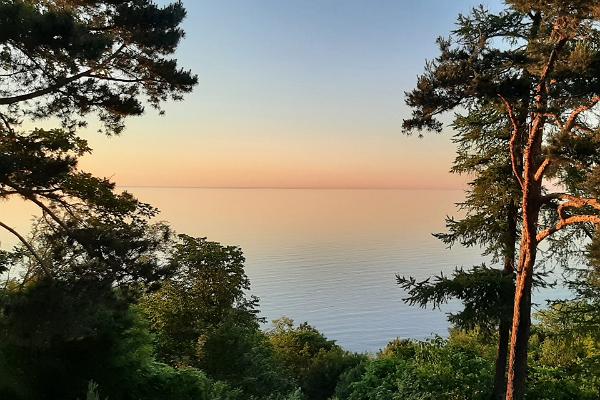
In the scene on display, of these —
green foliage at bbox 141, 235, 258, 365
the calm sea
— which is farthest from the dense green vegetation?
the calm sea

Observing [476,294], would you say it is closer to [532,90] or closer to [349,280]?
[532,90]

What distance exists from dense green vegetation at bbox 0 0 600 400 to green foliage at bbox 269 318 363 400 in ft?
23.6

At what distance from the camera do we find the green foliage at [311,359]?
2014 cm

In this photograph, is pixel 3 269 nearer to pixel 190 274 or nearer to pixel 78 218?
pixel 78 218

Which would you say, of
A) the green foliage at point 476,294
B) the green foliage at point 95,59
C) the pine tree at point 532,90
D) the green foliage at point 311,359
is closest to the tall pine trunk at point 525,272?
the pine tree at point 532,90

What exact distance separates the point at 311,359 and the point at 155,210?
49.0ft

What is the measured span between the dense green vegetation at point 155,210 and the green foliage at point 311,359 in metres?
7.19

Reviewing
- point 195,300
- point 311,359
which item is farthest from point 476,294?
point 311,359

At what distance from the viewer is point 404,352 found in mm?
16594

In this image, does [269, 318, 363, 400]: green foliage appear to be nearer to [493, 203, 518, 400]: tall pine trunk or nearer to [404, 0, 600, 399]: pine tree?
[493, 203, 518, 400]: tall pine trunk

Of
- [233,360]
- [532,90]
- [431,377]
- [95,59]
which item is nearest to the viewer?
[95,59]

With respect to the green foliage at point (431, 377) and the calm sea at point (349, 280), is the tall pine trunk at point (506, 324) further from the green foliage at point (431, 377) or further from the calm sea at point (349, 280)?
the calm sea at point (349, 280)

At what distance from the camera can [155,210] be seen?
9.08 meters

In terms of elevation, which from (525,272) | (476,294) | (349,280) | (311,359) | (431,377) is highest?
(349,280)
